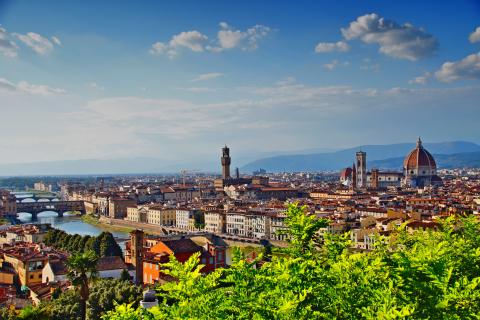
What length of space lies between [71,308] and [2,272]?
1115 cm

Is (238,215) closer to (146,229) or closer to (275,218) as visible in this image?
(275,218)

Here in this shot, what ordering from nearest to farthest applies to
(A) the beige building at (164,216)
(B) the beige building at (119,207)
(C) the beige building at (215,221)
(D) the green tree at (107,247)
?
1. (D) the green tree at (107,247)
2. (C) the beige building at (215,221)
3. (A) the beige building at (164,216)
4. (B) the beige building at (119,207)

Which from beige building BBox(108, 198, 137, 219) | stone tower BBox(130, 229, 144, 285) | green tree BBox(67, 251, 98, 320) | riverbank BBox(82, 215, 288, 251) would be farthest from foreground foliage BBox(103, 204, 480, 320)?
beige building BBox(108, 198, 137, 219)

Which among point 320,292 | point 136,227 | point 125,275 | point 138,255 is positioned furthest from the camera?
point 136,227

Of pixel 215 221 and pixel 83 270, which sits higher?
pixel 83 270

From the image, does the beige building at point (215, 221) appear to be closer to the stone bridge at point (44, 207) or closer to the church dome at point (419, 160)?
the stone bridge at point (44, 207)

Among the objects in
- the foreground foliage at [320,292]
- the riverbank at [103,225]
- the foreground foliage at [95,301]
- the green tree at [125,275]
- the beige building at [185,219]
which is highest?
the foreground foliage at [320,292]

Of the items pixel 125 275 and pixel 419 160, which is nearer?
pixel 125 275

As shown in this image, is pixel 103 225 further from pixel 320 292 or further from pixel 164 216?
pixel 320 292

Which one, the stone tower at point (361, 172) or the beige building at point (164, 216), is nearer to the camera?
the beige building at point (164, 216)

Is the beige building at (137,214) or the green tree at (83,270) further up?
the green tree at (83,270)

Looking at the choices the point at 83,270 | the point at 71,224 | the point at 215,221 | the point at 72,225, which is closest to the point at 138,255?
the point at 83,270

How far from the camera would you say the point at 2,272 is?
26344 mm

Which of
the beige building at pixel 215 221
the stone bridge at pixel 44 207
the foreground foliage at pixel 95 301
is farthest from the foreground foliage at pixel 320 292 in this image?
the stone bridge at pixel 44 207
